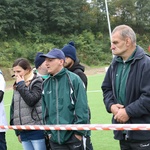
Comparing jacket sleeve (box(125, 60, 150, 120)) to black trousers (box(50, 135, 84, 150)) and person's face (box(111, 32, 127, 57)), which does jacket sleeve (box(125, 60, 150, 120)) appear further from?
black trousers (box(50, 135, 84, 150))

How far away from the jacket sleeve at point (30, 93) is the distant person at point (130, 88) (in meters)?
0.94

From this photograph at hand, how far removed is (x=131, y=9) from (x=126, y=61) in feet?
130

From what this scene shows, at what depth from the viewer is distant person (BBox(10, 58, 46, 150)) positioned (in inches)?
139

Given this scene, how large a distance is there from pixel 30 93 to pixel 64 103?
558 mm

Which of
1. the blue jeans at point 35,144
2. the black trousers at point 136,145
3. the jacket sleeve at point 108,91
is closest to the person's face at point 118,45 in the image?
the jacket sleeve at point 108,91

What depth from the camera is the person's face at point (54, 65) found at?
323 centimetres

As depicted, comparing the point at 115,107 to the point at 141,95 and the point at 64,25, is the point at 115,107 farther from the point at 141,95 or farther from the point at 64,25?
the point at 64,25

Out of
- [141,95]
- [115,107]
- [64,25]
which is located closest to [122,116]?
[115,107]

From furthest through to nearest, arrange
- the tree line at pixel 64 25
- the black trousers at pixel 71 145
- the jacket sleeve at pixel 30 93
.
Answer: the tree line at pixel 64 25 < the jacket sleeve at pixel 30 93 < the black trousers at pixel 71 145

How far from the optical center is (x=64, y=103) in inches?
124

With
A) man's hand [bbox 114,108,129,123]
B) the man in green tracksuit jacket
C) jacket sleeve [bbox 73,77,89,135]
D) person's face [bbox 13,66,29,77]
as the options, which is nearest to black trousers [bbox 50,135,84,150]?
the man in green tracksuit jacket

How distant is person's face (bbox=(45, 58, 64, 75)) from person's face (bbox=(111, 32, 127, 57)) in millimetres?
628

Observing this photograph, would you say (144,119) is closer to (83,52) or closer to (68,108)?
(68,108)

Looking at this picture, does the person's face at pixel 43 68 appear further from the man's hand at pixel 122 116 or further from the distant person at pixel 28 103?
the man's hand at pixel 122 116
